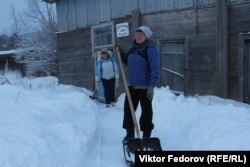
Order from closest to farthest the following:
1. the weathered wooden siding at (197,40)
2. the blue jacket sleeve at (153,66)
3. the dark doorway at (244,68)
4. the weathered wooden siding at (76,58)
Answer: the blue jacket sleeve at (153,66) < the dark doorway at (244,68) < the weathered wooden siding at (197,40) < the weathered wooden siding at (76,58)

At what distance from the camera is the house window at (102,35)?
54.3 ft

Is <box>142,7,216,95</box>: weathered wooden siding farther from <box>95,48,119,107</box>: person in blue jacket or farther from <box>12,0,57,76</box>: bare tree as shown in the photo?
<box>12,0,57,76</box>: bare tree

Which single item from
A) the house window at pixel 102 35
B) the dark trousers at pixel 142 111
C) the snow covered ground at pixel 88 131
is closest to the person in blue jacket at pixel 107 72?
the snow covered ground at pixel 88 131

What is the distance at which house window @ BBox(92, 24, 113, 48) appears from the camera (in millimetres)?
16562

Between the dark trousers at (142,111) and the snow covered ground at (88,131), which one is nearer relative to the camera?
the snow covered ground at (88,131)

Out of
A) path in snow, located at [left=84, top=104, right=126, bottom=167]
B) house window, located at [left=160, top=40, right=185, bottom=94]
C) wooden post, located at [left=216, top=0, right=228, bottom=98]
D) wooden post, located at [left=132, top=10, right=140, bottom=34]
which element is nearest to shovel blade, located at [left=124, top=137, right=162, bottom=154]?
path in snow, located at [left=84, top=104, right=126, bottom=167]

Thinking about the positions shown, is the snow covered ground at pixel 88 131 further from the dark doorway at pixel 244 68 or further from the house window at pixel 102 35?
the house window at pixel 102 35

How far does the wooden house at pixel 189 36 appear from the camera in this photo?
10891 millimetres

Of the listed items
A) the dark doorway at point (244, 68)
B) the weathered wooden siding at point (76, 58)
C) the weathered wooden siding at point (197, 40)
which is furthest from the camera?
the weathered wooden siding at point (76, 58)

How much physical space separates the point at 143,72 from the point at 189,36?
5.77 meters

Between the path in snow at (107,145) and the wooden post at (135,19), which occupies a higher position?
the wooden post at (135,19)

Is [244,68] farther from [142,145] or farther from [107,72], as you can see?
[142,145]

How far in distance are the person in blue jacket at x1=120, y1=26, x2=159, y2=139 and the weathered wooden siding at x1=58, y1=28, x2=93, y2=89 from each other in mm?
11295

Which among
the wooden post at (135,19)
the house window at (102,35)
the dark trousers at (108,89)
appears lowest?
the dark trousers at (108,89)
